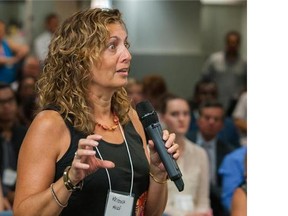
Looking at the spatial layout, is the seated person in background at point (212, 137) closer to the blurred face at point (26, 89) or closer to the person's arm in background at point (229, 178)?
the person's arm in background at point (229, 178)

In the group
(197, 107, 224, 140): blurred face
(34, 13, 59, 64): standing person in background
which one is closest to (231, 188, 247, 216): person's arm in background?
(197, 107, 224, 140): blurred face

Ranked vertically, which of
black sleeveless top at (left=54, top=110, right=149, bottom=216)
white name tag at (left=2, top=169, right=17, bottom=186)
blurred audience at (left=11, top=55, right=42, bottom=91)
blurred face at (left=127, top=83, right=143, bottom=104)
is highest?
black sleeveless top at (left=54, top=110, right=149, bottom=216)

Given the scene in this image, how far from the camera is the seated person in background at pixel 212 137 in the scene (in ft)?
22.5

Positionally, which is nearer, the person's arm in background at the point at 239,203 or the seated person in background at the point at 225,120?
the person's arm in background at the point at 239,203

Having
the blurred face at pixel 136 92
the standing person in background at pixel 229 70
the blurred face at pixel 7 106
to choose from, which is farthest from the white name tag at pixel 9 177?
the standing person in background at pixel 229 70

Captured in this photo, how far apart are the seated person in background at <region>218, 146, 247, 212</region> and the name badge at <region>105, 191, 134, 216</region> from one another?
10.4 ft

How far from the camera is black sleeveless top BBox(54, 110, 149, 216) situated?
2756 millimetres

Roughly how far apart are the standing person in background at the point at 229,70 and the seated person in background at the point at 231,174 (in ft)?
14.2

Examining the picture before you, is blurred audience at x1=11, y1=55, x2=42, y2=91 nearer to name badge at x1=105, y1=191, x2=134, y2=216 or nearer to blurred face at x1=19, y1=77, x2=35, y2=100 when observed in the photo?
blurred face at x1=19, y1=77, x2=35, y2=100

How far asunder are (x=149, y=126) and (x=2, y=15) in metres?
9.46

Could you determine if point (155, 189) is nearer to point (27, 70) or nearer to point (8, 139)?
point (8, 139)

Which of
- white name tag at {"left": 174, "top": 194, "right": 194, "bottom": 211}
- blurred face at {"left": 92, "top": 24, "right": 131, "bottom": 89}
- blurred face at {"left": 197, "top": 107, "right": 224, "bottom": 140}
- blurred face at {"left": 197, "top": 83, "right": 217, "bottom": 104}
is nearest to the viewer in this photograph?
blurred face at {"left": 92, "top": 24, "right": 131, "bottom": 89}
